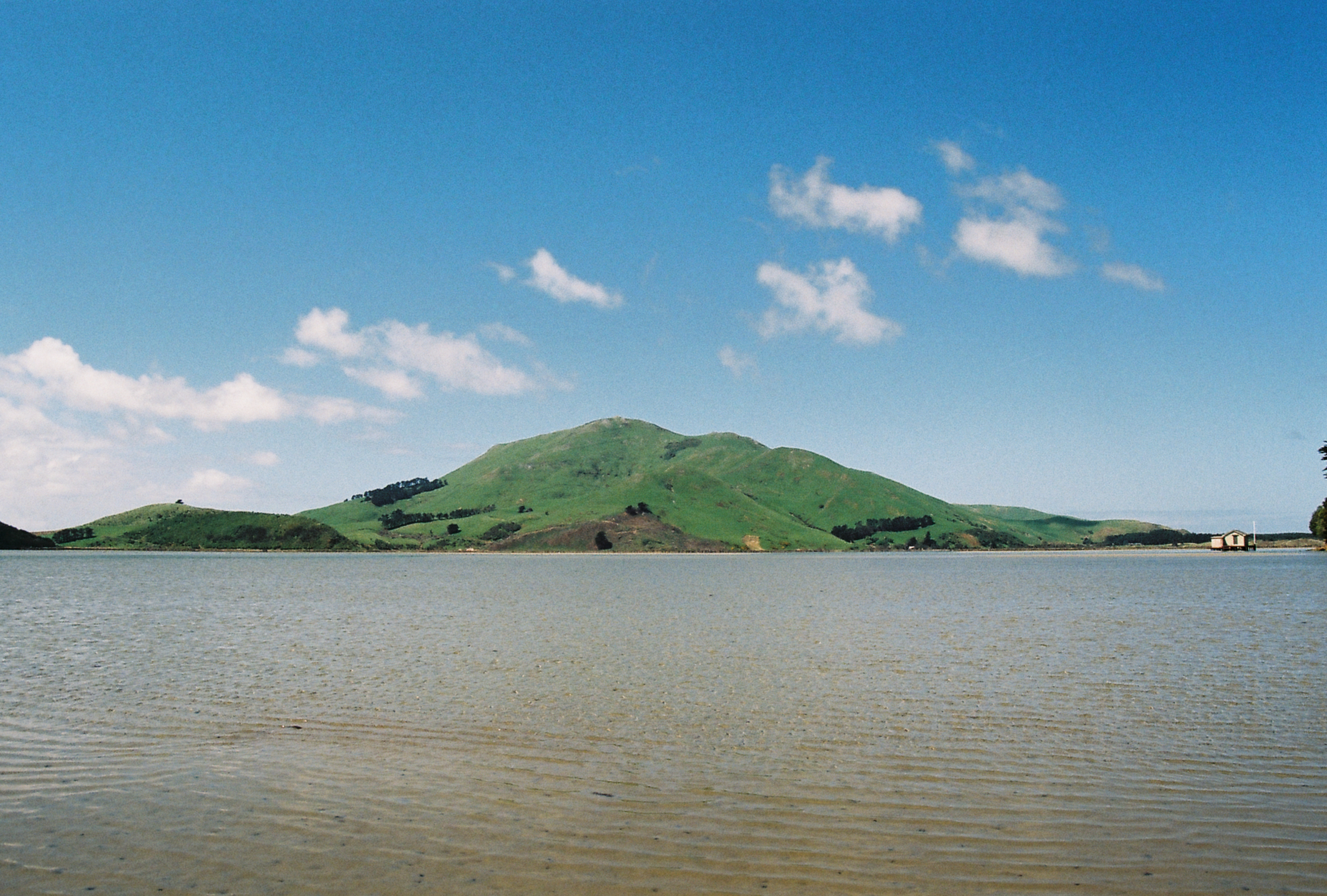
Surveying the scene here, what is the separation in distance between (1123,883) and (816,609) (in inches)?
2255

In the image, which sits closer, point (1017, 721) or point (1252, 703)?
point (1017, 721)

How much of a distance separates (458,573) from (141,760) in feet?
468

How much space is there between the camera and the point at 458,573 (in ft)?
522

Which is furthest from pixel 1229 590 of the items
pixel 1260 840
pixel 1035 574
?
pixel 1260 840

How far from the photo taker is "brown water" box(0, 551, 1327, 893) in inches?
519

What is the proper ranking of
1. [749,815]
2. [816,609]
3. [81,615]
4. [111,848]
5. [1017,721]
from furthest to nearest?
[816,609] → [81,615] → [1017,721] → [749,815] → [111,848]

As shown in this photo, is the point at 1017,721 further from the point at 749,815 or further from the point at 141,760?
the point at 141,760

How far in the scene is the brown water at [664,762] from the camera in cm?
1318

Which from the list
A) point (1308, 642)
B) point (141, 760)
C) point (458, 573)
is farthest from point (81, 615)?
point (458, 573)

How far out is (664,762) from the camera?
19953 millimetres

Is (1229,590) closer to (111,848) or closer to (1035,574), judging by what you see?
(1035,574)

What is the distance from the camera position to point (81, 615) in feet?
193

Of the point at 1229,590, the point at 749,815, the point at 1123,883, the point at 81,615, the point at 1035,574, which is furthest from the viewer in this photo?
the point at 1035,574

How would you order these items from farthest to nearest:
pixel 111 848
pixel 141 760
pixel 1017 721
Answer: pixel 1017 721
pixel 141 760
pixel 111 848
